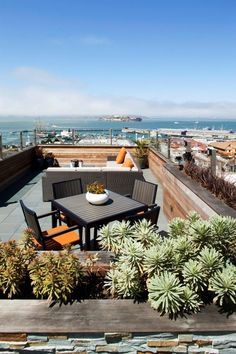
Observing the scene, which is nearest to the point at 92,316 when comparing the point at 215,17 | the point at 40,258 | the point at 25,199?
the point at 40,258

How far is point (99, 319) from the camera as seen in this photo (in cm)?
164

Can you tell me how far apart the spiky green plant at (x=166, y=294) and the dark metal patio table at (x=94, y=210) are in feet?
4.81

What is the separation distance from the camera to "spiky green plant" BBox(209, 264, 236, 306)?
168 cm

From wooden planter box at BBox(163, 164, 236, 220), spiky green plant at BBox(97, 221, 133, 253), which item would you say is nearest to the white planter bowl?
wooden planter box at BBox(163, 164, 236, 220)

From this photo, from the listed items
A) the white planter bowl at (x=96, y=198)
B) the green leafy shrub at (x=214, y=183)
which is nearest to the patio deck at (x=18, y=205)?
the green leafy shrub at (x=214, y=183)

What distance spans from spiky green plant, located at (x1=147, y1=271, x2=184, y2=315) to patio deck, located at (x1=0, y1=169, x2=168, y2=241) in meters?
2.94

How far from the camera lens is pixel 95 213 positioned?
335cm

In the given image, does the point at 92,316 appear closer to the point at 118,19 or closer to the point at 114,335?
the point at 114,335

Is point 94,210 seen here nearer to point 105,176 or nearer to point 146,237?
point 146,237

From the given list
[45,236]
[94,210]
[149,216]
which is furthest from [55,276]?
[94,210]

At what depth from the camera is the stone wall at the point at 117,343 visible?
1.58 m

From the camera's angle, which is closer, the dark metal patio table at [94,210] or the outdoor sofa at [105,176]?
the dark metal patio table at [94,210]

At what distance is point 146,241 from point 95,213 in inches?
54.4

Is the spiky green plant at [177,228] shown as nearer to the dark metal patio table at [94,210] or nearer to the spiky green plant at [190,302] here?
the spiky green plant at [190,302]
